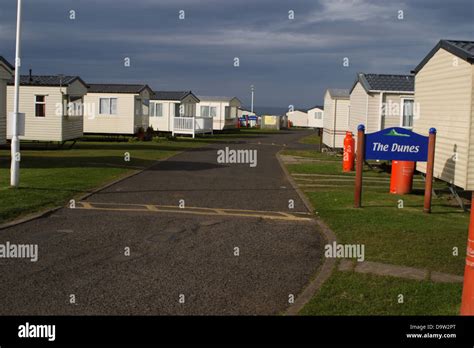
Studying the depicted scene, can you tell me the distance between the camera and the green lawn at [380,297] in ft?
20.6

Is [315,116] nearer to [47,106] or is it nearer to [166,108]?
[166,108]

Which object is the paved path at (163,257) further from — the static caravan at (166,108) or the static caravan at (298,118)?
the static caravan at (298,118)

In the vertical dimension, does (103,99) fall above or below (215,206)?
above

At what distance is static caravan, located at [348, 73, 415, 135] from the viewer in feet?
79.4

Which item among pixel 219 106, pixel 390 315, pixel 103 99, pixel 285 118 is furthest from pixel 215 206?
pixel 285 118

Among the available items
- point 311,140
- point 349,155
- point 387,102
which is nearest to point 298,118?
point 311,140

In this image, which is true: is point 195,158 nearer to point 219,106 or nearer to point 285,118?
point 219,106

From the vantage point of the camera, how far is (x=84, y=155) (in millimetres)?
25109

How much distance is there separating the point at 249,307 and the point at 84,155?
65.4 ft

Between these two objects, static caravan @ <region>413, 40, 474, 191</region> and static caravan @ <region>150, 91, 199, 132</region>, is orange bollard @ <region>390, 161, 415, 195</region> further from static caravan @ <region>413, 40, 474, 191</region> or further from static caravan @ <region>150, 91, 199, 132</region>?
static caravan @ <region>150, 91, 199, 132</region>

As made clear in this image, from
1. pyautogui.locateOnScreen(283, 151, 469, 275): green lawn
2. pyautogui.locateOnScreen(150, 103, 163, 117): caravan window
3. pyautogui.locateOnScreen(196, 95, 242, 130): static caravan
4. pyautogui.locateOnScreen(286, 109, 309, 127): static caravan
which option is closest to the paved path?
pyautogui.locateOnScreen(283, 151, 469, 275): green lawn
